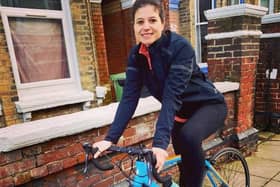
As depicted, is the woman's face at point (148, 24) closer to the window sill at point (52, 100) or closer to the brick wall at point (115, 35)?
the window sill at point (52, 100)

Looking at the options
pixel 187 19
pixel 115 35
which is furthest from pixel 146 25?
pixel 187 19

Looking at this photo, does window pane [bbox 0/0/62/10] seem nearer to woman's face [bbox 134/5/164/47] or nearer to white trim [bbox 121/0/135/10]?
white trim [bbox 121/0/135/10]

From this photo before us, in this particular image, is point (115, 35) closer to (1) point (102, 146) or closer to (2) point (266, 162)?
(2) point (266, 162)

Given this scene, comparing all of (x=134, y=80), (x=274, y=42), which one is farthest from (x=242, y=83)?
(x=134, y=80)

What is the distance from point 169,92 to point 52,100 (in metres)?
3.32

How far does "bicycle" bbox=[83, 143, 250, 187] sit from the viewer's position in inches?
50.4

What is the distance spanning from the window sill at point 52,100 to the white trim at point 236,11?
2705 millimetres

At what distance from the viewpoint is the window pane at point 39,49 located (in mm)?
4293

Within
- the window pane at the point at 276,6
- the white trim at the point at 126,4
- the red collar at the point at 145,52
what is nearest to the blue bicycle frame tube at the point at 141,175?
the red collar at the point at 145,52

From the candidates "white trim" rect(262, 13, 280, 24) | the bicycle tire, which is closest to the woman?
the bicycle tire

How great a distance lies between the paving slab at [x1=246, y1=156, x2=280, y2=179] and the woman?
1908 mm

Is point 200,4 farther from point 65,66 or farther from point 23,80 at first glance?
point 23,80

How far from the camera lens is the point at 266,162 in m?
3.59

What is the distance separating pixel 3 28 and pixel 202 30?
564 cm
